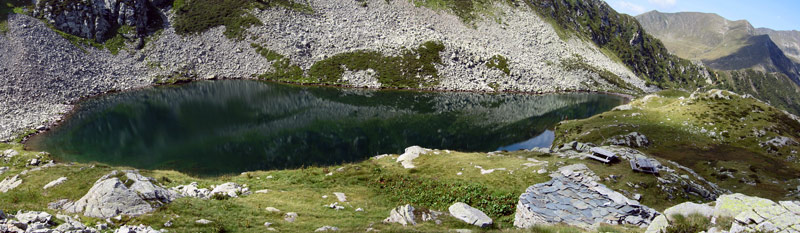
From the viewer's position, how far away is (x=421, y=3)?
169m

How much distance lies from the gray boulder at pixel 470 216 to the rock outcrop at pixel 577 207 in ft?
7.08

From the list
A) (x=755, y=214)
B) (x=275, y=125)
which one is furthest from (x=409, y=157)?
(x=275, y=125)

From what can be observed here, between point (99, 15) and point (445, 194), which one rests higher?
point (99, 15)

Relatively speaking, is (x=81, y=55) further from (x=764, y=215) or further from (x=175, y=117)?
(x=764, y=215)

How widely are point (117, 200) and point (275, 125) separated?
55.4 m

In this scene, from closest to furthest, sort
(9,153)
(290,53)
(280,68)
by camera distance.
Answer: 1. (9,153)
2. (280,68)
3. (290,53)

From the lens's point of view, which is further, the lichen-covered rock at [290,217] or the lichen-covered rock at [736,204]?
the lichen-covered rock at [290,217]

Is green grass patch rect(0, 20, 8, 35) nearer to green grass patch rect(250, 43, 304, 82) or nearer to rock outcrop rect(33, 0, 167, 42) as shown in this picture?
rock outcrop rect(33, 0, 167, 42)

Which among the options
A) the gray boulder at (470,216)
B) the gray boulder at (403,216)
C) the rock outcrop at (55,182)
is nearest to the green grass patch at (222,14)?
the rock outcrop at (55,182)

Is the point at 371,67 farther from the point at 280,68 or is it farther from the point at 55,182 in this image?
the point at 55,182

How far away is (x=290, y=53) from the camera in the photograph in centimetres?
13450

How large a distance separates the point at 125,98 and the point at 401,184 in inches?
3785

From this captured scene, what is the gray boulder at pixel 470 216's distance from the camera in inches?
883

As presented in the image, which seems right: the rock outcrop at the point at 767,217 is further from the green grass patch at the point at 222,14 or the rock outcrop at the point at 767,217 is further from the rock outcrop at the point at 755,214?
the green grass patch at the point at 222,14
